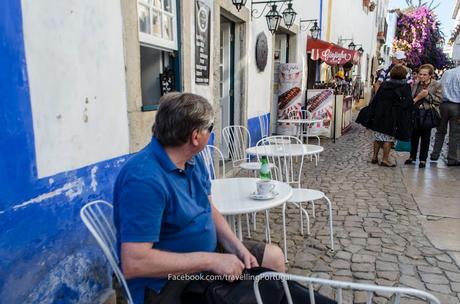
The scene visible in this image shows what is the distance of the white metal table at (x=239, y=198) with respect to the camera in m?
2.04

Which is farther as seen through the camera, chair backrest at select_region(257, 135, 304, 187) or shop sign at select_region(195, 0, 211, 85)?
shop sign at select_region(195, 0, 211, 85)

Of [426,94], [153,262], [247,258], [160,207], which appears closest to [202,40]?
[247,258]

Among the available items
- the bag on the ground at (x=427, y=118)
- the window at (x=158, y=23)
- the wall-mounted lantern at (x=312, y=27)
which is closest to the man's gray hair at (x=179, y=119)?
the window at (x=158, y=23)

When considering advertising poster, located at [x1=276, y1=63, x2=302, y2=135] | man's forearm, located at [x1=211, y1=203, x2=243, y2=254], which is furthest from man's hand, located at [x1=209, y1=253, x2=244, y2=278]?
advertising poster, located at [x1=276, y1=63, x2=302, y2=135]

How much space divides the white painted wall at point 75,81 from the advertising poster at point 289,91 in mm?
5433

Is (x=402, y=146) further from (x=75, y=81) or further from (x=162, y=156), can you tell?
(x=162, y=156)

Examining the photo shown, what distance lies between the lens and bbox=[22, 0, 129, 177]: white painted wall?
6.11ft

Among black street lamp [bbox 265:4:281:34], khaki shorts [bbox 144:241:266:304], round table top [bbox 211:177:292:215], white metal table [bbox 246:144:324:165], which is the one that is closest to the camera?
khaki shorts [bbox 144:241:266:304]

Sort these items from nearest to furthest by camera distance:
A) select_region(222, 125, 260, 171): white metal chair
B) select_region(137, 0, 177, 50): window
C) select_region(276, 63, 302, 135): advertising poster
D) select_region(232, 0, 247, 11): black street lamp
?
select_region(137, 0, 177, 50): window → select_region(222, 125, 260, 171): white metal chair → select_region(232, 0, 247, 11): black street lamp → select_region(276, 63, 302, 135): advertising poster

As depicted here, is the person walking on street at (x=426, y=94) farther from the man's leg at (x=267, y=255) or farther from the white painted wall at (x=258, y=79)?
the man's leg at (x=267, y=255)

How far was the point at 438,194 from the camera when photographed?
456cm

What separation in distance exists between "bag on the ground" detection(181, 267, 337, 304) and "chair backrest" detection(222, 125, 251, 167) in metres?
3.20

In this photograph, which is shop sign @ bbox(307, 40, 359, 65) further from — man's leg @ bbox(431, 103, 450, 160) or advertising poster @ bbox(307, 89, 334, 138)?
man's leg @ bbox(431, 103, 450, 160)

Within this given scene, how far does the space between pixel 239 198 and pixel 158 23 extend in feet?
6.33
